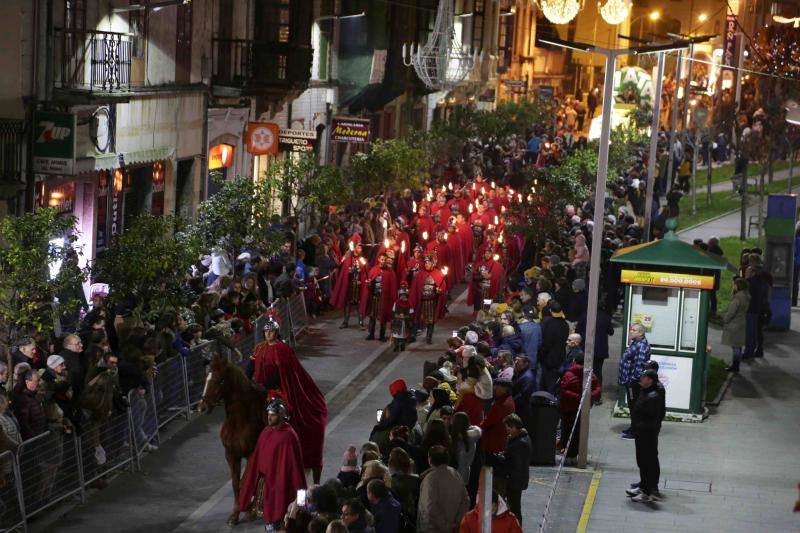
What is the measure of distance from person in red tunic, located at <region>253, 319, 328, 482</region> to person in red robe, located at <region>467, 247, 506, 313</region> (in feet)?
39.9

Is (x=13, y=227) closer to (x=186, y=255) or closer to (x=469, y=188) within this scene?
(x=186, y=255)

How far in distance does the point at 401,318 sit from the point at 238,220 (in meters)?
3.21

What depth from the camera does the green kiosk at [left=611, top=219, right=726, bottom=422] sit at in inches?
853

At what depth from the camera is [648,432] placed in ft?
58.1

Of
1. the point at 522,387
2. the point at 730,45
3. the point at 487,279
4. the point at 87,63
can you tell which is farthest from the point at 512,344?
the point at 730,45

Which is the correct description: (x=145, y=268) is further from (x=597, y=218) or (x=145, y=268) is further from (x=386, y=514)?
(x=386, y=514)

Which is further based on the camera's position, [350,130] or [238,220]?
[350,130]

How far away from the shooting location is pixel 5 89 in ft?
76.6

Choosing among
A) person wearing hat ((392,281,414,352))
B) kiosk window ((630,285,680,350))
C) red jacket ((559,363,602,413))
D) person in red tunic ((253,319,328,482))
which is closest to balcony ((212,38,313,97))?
person wearing hat ((392,281,414,352))

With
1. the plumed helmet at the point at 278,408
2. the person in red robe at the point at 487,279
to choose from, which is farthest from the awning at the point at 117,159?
the plumed helmet at the point at 278,408

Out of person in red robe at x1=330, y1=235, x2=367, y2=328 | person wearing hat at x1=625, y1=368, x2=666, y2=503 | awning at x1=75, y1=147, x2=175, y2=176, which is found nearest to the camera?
person wearing hat at x1=625, y1=368, x2=666, y2=503

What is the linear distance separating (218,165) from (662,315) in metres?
15.4

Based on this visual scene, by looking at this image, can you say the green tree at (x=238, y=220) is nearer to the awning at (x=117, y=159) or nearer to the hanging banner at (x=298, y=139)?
the awning at (x=117, y=159)

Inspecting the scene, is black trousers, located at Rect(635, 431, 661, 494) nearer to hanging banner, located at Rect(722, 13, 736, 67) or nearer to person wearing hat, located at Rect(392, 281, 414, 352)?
person wearing hat, located at Rect(392, 281, 414, 352)
